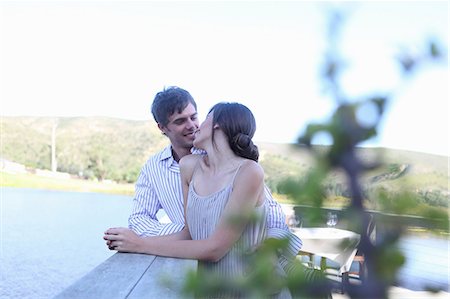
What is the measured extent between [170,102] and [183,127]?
4.0 inches

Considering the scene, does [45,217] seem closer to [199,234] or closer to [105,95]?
[199,234]

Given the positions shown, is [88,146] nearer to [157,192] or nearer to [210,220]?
[157,192]

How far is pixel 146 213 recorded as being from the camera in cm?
188

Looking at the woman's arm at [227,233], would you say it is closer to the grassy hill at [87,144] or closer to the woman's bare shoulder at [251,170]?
the woman's bare shoulder at [251,170]

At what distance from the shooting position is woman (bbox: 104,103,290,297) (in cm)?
135

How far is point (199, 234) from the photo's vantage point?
150cm

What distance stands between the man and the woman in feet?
0.66

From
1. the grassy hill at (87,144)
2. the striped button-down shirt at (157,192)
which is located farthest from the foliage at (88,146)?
the striped button-down shirt at (157,192)

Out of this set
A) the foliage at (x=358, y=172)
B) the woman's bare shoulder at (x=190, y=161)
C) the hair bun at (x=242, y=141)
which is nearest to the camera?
the foliage at (x=358, y=172)

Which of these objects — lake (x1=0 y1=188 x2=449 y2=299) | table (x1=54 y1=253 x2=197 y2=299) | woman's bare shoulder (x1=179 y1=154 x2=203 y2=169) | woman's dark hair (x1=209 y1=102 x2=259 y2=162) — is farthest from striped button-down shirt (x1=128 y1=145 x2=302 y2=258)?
lake (x1=0 y1=188 x2=449 y2=299)

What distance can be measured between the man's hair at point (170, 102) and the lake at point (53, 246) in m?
0.86

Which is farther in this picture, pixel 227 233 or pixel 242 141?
pixel 242 141

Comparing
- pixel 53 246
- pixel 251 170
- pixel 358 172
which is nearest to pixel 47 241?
pixel 53 246

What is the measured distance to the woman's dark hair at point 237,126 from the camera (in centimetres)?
146
